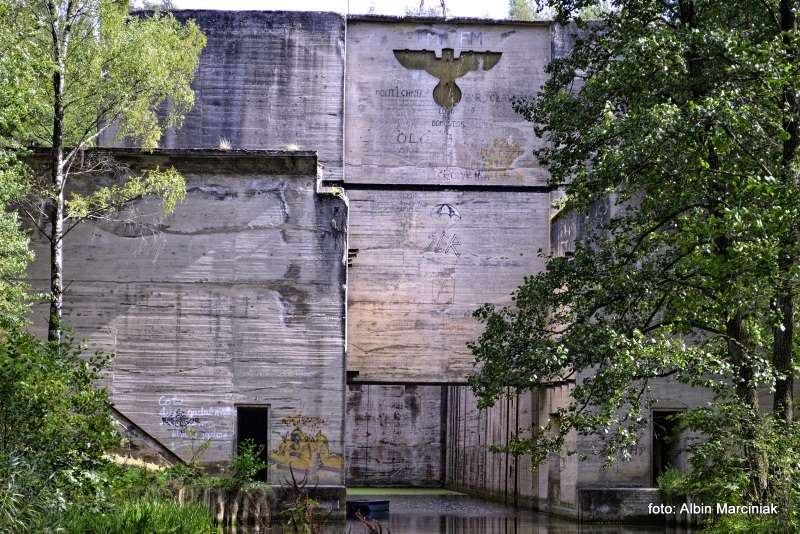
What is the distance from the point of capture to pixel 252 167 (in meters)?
23.6

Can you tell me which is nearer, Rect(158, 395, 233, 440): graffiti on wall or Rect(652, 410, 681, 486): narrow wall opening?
Rect(158, 395, 233, 440): graffiti on wall

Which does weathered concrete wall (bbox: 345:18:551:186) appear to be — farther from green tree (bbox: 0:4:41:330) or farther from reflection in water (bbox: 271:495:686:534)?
green tree (bbox: 0:4:41:330)

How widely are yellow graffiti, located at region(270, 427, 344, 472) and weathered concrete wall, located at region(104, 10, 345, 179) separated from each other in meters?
8.00

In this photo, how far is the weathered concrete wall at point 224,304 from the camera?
74.8 ft

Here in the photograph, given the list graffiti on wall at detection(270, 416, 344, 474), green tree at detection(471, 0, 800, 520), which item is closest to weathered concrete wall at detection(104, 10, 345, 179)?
graffiti on wall at detection(270, 416, 344, 474)

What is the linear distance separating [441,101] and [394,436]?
1850 cm

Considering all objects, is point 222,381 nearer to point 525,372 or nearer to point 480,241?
point 480,241

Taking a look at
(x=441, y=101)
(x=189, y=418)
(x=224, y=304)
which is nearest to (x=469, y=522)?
(x=189, y=418)

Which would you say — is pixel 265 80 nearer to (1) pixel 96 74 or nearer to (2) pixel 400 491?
(1) pixel 96 74

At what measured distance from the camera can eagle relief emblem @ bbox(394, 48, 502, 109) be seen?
90.3 ft

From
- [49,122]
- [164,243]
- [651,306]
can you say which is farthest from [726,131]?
[49,122]

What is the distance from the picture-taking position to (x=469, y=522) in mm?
26078

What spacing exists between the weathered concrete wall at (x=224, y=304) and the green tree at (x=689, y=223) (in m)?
7.08

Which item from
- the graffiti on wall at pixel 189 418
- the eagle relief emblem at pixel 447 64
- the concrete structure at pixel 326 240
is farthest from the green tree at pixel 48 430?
the eagle relief emblem at pixel 447 64
